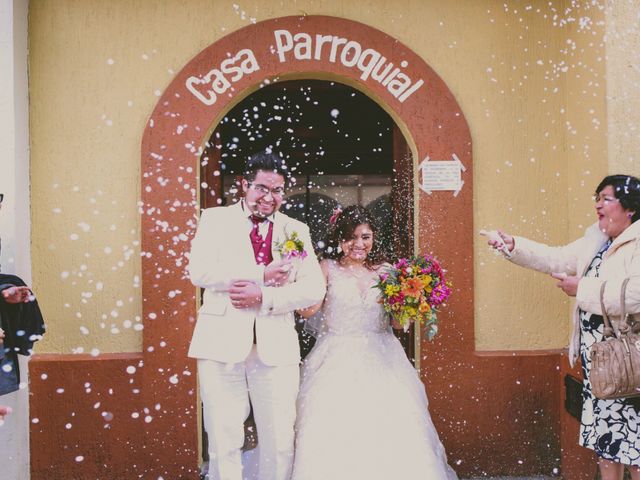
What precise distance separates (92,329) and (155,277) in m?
0.69

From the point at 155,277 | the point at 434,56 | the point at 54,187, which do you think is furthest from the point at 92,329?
the point at 434,56

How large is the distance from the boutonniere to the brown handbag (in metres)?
1.82

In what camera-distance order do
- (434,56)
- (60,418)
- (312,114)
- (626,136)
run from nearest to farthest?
(626,136)
(60,418)
(434,56)
(312,114)

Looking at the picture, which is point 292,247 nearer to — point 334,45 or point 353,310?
point 353,310

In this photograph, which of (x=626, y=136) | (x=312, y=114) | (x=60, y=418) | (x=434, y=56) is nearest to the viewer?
(x=626, y=136)

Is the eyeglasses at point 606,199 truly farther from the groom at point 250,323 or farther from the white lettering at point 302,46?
the white lettering at point 302,46

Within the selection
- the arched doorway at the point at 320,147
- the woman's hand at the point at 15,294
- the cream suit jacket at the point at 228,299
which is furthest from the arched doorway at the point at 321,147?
the woman's hand at the point at 15,294

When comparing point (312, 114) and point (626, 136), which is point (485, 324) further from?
point (312, 114)

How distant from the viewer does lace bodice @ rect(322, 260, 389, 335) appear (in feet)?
14.8

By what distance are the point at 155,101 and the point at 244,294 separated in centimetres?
206

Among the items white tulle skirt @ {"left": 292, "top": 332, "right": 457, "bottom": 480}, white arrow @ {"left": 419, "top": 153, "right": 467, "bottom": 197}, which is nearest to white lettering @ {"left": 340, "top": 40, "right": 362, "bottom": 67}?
white arrow @ {"left": 419, "top": 153, "right": 467, "bottom": 197}

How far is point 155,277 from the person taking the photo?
4.80 meters

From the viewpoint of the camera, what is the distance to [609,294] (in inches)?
141

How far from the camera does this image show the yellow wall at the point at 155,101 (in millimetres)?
4891
